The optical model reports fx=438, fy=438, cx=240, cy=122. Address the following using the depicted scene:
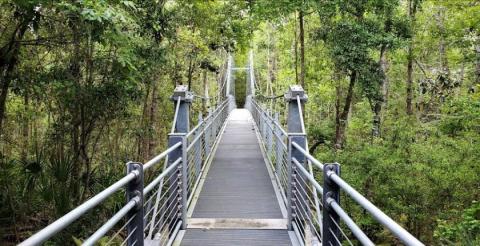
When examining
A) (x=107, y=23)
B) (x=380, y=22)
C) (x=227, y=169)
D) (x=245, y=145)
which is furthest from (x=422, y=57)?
(x=107, y=23)

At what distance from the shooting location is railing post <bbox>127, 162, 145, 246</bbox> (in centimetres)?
259

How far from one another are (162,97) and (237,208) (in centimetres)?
779

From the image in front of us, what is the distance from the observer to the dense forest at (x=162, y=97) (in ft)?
17.3

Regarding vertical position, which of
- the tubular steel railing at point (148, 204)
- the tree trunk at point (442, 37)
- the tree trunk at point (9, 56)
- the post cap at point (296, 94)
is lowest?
the tubular steel railing at point (148, 204)

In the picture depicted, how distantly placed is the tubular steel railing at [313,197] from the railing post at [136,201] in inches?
43.4

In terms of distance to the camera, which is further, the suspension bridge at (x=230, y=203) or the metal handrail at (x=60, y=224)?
the suspension bridge at (x=230, y=203)

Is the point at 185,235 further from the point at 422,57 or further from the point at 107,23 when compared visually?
the point at 422,57

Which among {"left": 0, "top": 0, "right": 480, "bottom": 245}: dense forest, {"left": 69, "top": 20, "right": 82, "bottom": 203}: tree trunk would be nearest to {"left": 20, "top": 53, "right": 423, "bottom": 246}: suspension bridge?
{"left": 69, "top": 20, "right": 82, "bottom": 203}: tree trunk

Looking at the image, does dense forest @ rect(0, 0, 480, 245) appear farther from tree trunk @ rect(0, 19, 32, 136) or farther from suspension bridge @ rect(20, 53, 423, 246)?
suspension bridge @ rect(20, 53, 423, 246)

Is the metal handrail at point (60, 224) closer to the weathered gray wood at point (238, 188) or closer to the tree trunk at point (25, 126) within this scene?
the weathered gray wood at point (238, 188)

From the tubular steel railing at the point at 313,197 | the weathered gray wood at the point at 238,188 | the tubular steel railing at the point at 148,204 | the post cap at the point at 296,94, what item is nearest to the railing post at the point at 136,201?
the tubular steel railing at the point at 148,204

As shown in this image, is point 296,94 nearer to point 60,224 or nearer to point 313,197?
point 313,197

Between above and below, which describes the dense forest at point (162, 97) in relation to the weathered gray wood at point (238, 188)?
above

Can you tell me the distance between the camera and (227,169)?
8.12 m
